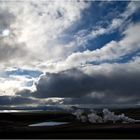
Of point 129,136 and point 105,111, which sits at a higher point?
point 105,111

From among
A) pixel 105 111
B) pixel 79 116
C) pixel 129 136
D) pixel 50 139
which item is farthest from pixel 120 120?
pixel 50 139

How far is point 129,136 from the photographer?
48.9 m

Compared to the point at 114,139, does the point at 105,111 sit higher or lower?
higher

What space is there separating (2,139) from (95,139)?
45.3 ft

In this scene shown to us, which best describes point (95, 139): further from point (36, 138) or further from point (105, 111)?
point (105, 111)

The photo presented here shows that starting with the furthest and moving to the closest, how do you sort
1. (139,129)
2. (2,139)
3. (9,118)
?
(9,118) < (139,129) < (2,139)

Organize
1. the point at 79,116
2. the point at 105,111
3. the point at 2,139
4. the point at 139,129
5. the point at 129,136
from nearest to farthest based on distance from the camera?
the point at 2,139 < the point at 129,136 < the point at 139,129 < the point at 105,111 < the point at 79,116

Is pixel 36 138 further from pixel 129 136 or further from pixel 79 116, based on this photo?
pixel 79 116

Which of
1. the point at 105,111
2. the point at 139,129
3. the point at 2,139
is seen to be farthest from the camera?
the point at 105,111

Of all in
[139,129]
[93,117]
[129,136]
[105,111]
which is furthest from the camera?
[105,111]

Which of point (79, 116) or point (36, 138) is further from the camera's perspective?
point (79, 116)

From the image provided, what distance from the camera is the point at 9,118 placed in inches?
4124

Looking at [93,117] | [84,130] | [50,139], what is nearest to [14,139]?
[50,139]

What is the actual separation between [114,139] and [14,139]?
1489 cm
